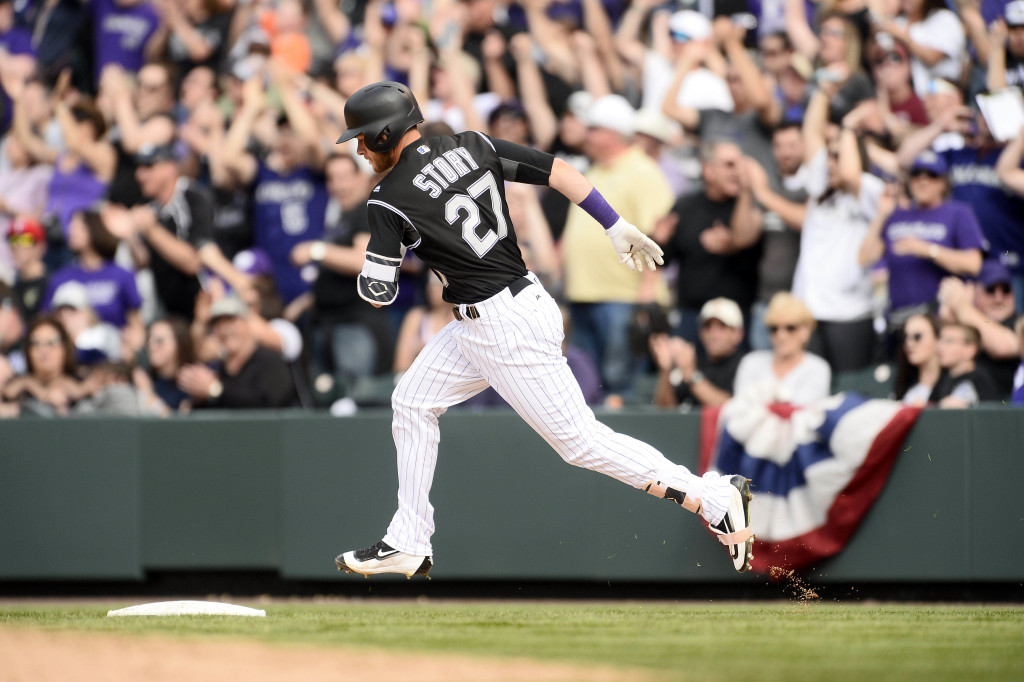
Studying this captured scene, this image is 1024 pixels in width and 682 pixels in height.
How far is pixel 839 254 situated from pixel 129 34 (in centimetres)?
699

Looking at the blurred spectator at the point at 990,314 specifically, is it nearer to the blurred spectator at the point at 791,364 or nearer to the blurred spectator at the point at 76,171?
the blurred spectator at the point at 791,364

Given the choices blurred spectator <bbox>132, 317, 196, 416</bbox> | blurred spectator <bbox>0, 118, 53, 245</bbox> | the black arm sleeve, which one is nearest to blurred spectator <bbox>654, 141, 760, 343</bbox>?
the black arm sleeve

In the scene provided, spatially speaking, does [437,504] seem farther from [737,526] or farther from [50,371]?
[50,371]

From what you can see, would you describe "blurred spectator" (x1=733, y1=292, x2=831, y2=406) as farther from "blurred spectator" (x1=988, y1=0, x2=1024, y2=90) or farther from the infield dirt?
the infield dirt

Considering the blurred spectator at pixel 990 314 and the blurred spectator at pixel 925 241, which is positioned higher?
the blurred spectator at pixel 925 241

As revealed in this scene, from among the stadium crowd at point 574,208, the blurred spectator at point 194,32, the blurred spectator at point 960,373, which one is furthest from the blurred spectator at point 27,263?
the blurred spectator at point 960,373

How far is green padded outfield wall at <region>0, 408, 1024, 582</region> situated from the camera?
7.40 meters

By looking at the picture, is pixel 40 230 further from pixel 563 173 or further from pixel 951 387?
pixel 951 387

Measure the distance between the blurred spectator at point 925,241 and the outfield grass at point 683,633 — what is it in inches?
79.6

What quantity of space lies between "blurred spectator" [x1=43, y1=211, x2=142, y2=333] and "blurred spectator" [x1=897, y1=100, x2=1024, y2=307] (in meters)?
5.83

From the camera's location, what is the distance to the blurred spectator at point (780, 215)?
8.48 m

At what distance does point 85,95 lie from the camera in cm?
1196

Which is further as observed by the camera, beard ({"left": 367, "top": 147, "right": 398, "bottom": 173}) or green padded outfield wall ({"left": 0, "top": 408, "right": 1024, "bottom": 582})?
green padded outfield wall ({"left": 0, "top": 408, "right": 1024, "bottom": 582})

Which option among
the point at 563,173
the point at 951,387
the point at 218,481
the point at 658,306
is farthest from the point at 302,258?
the point at 951,387
